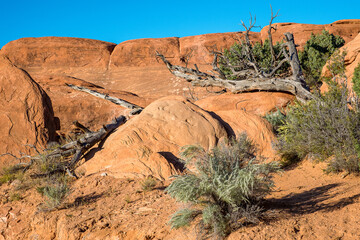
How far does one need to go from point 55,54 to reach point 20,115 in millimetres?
26324

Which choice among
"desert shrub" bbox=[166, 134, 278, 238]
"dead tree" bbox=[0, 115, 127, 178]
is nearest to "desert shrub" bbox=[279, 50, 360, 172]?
"desert shrub" bbox=[166, 134, 278, 238]

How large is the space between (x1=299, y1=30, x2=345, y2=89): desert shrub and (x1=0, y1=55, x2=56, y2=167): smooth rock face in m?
13.6

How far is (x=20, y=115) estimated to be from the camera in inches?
311

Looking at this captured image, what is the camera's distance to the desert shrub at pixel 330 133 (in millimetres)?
5500

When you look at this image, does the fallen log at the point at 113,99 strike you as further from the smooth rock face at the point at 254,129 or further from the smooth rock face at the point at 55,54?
the smooth rock face at the point at 55,54

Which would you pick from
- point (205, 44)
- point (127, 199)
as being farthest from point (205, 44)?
point (127, 199)

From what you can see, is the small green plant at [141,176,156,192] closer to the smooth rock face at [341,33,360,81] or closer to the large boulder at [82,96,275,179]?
the large boulder at [82,96,275,179]

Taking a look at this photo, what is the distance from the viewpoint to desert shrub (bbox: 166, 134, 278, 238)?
140 inches

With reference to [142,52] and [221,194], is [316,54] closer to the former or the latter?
[221,194]

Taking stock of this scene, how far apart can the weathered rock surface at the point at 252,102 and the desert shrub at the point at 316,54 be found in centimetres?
540

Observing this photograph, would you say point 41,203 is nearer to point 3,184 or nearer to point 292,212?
point 3,184

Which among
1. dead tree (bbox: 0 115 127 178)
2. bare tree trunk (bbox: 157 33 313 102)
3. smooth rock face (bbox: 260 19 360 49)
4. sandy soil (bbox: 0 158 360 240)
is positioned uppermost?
smooth rock face (bbox: 260 19 360 49)

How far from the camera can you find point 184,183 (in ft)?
12.5

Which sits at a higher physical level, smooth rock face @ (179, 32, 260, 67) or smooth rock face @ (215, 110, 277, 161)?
smooth rock face @ (179, 32, 260, 67)
